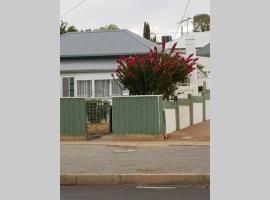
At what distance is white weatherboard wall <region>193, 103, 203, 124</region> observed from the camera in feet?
74.0

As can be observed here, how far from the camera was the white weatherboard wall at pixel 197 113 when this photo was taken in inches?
888

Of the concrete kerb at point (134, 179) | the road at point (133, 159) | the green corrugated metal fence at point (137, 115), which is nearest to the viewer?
the concrete kerb at point (134, 179)

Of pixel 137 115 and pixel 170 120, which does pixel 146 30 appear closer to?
pixel 170 120

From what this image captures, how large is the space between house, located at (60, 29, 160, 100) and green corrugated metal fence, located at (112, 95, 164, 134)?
819 cm

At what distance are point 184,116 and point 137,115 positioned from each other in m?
4.00

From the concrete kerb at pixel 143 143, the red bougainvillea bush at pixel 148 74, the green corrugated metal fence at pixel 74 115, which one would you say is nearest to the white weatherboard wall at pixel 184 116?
the red bougainvillea bush at pixel 148 74

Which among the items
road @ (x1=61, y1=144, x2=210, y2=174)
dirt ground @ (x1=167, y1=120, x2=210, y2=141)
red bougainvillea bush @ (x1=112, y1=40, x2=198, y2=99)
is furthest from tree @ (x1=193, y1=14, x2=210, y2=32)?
road @ (x1=61, y1=144, x2=210, y2=174)

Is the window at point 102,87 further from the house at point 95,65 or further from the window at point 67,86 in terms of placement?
the window at point 67,86

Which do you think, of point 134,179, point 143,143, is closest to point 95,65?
point 143,143

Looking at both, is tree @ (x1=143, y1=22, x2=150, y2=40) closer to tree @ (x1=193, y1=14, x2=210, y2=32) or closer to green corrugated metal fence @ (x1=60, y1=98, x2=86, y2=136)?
tree @ (x1=193, y1=14, x2=210, y2=32)

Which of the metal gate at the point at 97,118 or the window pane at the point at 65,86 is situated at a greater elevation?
A: the window pane at the point at 65,86

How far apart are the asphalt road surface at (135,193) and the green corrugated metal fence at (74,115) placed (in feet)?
25.6

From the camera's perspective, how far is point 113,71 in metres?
25.5
